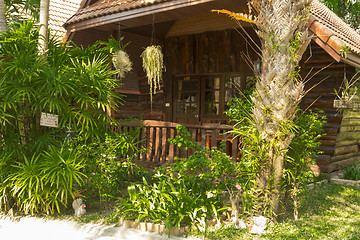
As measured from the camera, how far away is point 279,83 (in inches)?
185

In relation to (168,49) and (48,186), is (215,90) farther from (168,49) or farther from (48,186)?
(48,186)

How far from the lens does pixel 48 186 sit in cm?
526

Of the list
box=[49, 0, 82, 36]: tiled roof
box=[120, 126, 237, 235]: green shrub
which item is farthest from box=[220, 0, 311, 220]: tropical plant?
box=[49, 0, 82, 36]: tiled roof

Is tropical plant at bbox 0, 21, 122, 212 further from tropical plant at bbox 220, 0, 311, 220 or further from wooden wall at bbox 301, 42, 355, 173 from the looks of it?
wooden wall at bbox 301, 42, 355, 173

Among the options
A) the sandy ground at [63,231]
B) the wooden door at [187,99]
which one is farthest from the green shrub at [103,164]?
the wooden door at [187,99]

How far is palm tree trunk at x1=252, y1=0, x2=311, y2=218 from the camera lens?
15.5 feet

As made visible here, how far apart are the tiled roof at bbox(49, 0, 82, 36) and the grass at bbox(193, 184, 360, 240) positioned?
828cm

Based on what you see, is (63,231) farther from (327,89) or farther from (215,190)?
(327,89)

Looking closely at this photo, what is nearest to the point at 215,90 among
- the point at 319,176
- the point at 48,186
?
the point at 319,176

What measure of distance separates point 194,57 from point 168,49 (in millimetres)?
961

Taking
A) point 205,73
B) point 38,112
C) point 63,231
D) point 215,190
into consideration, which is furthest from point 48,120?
point 205,73

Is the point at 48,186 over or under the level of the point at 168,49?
under

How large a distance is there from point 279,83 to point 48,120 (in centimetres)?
348

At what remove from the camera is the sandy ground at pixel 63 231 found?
4.55 m
